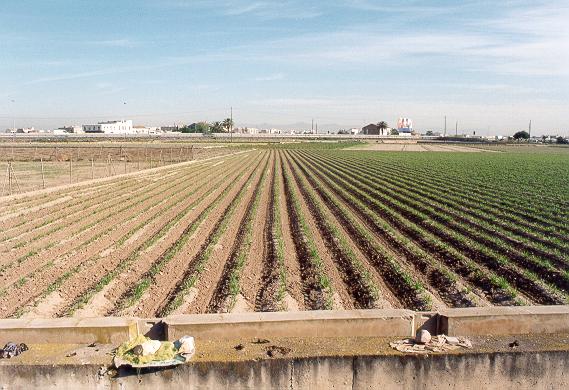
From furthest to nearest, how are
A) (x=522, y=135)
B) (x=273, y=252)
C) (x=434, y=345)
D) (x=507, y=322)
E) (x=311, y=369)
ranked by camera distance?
(x=522, y=135)
(x=273, y=252)
(x=507, y=322)
(x=434, y=345)
(x=311, y=369)

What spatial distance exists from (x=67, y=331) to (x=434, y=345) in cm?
408

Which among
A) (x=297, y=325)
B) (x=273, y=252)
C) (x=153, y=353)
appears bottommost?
(x=273, y=252)

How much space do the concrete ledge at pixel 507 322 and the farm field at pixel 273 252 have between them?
2.78 metres

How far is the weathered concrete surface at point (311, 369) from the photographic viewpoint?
5.43 metres

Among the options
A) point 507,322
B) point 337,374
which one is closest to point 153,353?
point 337,374

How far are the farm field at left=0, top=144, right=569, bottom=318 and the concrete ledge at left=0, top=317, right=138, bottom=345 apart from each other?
2.68m

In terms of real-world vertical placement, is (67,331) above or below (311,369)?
above

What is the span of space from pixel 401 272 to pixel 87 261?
7.06 m

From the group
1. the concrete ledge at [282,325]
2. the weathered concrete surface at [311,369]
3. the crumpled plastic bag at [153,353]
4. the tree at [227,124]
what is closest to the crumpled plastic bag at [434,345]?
the weathered concrete surface at [311,369]

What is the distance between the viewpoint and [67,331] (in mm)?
5961

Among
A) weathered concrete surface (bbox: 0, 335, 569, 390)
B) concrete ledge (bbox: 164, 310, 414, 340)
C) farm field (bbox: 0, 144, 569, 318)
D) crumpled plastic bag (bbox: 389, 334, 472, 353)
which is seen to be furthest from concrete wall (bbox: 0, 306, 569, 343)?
farm field (bbox: 0, 144, 569, 318)

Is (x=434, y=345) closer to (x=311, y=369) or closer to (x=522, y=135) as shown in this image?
(x=311, y=369)

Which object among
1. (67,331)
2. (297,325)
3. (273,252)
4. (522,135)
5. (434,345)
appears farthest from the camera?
(522,135)

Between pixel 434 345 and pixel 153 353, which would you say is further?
pixel 434 345
